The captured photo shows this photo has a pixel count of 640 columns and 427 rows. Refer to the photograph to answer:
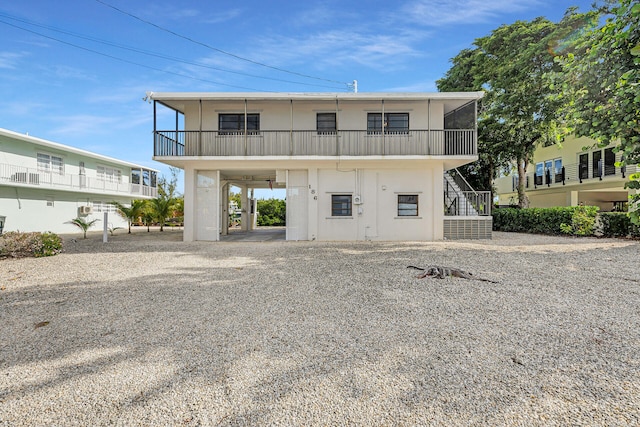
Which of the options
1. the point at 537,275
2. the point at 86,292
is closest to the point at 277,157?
the point at 86,292

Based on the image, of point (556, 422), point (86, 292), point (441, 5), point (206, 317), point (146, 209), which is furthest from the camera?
point (146, 209)

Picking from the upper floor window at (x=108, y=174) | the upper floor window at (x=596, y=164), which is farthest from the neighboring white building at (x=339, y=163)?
the upper floor window at (x=108, y=174)

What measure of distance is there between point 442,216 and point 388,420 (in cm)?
1304

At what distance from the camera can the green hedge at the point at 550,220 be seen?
15039 millimetres

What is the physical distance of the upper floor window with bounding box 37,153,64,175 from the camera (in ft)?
76.1

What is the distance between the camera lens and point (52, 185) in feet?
74.5

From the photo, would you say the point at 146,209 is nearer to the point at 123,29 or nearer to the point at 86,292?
the point at 123,29

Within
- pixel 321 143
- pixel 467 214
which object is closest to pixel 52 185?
pixel 321 143

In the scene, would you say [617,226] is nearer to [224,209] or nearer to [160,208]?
[224,209]

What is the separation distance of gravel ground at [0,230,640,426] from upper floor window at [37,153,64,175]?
21104 mm

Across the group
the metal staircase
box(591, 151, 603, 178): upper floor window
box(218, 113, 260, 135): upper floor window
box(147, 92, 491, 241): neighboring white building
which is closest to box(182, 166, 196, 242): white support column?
box(147, 92, 491, 241): neighboring white building

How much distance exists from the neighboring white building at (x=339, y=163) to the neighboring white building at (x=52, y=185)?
554 inches

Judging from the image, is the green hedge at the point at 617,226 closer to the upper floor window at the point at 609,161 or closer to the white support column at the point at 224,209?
the upper floor window at the point at 609,161

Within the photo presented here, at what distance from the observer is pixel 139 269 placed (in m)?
7.85
